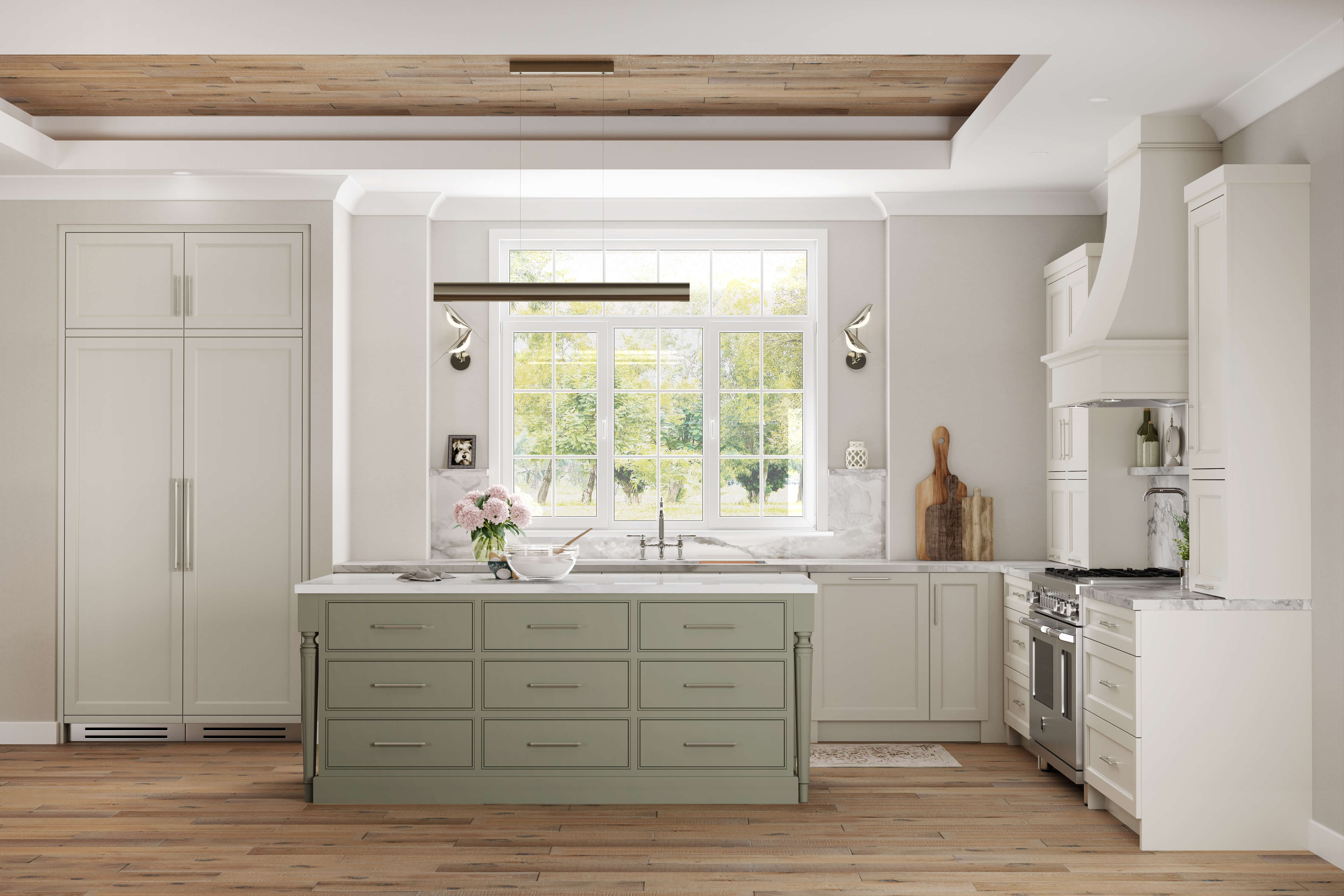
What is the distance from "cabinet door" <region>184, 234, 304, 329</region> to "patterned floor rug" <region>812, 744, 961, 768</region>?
334cm

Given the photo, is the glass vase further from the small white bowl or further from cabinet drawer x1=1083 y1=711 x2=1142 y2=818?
cabinet drawer x1=1083 y1=711 x2=1142 y2=818

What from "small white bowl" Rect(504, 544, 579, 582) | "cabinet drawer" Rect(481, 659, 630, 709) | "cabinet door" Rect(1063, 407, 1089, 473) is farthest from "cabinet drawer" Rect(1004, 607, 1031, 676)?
"small white bowl" Rect(504, 544, 579, 582)

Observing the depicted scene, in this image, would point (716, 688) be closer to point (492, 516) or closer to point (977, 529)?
point (492, 516)

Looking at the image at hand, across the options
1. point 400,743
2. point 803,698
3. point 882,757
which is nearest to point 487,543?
point 400,743

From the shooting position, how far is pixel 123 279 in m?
4.95

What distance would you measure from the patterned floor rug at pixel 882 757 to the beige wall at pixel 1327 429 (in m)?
1.57

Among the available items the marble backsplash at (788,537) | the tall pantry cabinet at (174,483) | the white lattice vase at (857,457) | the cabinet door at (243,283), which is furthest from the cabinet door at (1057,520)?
the cabinet door at (243,283)

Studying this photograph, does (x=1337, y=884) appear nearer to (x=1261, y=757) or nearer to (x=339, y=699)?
(x=1261, y=757)

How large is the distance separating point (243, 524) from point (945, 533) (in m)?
3.61

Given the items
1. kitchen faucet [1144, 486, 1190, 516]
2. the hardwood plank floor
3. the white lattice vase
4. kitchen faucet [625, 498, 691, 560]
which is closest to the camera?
the hardwood plank floor

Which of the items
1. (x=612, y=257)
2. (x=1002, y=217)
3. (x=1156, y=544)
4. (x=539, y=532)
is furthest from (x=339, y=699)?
(x=1002, y=217)

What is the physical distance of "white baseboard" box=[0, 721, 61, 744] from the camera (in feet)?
16.1

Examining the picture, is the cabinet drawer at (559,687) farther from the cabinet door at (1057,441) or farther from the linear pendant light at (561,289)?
the cabinet door at (1057,441)

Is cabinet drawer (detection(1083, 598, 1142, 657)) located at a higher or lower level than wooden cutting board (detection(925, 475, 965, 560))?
lower
